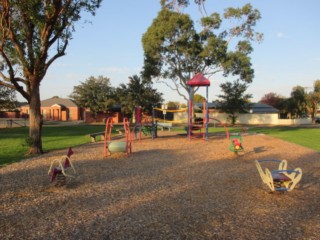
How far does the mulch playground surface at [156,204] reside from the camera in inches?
193

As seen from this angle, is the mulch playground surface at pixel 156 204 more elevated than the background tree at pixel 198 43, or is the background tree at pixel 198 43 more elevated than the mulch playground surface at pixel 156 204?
the background tree at pixel 198 43

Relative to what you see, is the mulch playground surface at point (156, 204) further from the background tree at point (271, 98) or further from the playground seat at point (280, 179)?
the background tree at point (271, 98)

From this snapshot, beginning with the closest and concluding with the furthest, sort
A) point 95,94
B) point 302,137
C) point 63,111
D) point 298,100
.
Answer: point 302,137 → point 95,94 → point 298,100 → point 63,111

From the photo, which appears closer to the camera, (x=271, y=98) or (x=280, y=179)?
(x=280, y=179)

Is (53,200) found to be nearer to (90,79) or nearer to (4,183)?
(4,183)

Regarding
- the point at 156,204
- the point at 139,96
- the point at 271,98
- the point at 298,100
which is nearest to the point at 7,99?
the point at 139,96

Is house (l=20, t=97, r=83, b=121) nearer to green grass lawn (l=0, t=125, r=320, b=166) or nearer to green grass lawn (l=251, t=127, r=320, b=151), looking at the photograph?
green grass lawn (l=0, t=125, r=320, b=166)

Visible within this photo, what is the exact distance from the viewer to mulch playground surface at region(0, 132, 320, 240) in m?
4.90

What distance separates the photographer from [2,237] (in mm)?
4676

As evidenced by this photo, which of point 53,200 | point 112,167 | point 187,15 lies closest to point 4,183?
point 53,200

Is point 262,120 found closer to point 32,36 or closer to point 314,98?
point 314,98

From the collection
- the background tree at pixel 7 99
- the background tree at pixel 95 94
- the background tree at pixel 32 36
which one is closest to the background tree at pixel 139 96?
the background tree at pixel 95 94

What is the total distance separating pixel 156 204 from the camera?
6.32 meters

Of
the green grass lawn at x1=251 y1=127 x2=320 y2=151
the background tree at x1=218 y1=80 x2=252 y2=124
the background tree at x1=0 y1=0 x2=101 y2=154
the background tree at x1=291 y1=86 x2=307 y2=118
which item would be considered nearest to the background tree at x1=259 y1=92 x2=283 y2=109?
the background tree at x1=291 y1=86 x2=307 y2=118
